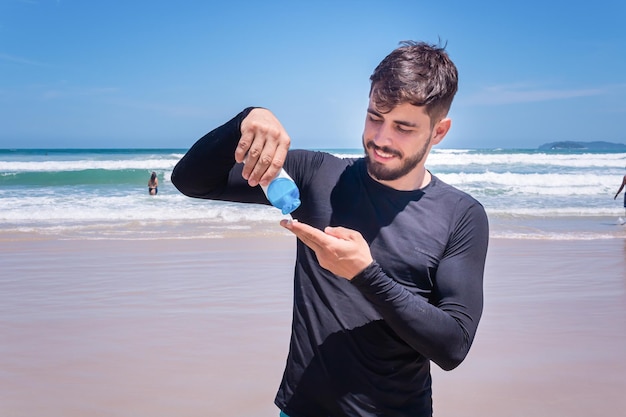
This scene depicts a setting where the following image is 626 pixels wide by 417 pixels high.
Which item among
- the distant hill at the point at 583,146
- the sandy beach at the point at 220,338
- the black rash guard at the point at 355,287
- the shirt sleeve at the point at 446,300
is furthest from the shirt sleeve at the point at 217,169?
the distant hill at the point at 583,146

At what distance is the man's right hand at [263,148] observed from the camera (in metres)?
1.64

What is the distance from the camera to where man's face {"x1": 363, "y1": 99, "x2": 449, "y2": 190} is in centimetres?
188

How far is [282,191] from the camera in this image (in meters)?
1.72

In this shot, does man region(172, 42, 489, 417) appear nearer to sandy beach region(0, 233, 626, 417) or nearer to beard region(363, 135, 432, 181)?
beard region(363, 135, 432, 181)

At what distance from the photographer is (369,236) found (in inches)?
76.4

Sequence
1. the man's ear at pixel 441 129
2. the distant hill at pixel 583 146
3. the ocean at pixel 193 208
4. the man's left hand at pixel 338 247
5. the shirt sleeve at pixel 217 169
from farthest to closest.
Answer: the distant hill at pixel 583 146 → the ocean at pixel 193 208 → the man's ear at pixel 441 129 → the shirt sleeve at pixel 217 169 → the man's left hand at pixel 338 247

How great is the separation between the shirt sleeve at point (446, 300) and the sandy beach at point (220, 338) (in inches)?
105

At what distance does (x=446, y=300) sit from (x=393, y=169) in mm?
444

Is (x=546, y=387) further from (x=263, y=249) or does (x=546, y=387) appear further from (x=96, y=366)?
(x=263, y=249)

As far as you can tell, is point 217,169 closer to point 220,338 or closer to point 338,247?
point 338,247

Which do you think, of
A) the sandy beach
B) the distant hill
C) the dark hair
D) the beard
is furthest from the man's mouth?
the distant hill

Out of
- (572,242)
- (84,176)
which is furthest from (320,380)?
(84,176)

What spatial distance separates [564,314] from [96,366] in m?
4.58

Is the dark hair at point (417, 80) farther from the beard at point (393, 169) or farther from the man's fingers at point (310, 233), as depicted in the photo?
the man's fingers at point (310, 233)
